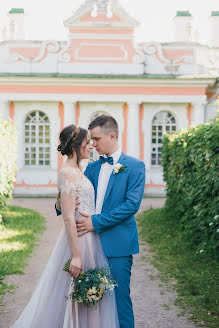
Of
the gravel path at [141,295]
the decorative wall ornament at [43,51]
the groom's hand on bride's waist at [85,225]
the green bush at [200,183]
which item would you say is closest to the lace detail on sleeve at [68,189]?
the groom's hand on bride's waist at [85,225]

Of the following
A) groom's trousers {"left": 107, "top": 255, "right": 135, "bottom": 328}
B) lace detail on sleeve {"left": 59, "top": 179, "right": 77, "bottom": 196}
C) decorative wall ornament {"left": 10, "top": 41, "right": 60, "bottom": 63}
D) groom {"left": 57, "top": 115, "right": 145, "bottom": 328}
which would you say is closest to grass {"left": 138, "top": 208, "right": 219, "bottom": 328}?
groom's trousers {"left": 107, "top": 255, "right": 135, "bottom": 328}

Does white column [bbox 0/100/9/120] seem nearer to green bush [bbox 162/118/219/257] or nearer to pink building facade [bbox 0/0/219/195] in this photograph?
pink building facade [bbox 0/0/219/195]

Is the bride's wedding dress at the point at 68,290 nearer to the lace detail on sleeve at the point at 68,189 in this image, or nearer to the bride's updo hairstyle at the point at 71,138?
the lace detail on sleeve at the point at 68,189

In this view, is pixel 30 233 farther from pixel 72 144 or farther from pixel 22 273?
pixel 72 144

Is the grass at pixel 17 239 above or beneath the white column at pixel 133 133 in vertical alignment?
beneath

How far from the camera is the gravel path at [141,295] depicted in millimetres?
4492

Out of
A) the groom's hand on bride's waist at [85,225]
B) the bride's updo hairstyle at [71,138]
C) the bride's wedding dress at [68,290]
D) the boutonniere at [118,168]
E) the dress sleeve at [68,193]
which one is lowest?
the bride's wedding dress at [68,290]

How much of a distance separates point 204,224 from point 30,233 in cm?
406

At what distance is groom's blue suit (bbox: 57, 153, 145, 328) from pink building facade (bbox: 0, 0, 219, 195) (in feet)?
47.6

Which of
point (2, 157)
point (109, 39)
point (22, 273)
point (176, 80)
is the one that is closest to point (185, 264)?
point (22, 273)

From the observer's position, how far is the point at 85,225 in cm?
329

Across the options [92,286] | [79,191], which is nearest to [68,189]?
[79,191]

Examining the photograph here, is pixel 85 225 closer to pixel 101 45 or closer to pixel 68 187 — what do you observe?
pixel 68 187

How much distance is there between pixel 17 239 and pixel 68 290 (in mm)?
5258
